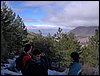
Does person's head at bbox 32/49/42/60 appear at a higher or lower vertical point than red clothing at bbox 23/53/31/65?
higher

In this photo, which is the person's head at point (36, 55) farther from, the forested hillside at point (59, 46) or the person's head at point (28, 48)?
the forested hillside at point (59, 46)

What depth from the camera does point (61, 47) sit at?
89.7 ft

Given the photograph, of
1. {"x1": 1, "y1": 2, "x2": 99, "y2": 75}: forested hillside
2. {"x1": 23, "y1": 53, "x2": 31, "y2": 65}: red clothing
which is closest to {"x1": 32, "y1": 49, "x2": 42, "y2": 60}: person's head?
{"x1": 23, "y1": 53, "x2": 31, "y2": 65}: red clothing

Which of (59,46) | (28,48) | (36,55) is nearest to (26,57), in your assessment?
(28,48)

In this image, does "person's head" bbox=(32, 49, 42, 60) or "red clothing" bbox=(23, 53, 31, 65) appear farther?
"red clothing" bbox=(23, 53, 31, 65)

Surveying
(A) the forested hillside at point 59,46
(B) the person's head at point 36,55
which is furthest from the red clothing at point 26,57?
(A) the forested hillside at point 59,46

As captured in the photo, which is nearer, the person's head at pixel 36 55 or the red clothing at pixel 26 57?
the person's head at pixel 36 55

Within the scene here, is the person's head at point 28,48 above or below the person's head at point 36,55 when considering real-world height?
above

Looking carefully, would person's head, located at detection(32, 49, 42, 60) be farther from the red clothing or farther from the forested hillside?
the forested hillside

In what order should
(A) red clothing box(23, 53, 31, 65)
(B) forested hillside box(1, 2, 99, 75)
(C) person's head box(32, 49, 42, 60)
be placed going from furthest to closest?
(B) forested hillside box(1, 2, 99, 75), (A) red clothing box(23, 53, 31, 65), (C) person's head box(32, 49, 42, 60)

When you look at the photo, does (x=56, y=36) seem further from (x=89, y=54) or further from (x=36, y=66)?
(x=36, y=66)

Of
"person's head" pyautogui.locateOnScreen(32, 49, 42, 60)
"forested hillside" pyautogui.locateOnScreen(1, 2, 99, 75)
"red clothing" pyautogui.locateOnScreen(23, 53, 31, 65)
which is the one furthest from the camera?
"forested hillside" pyautogui.locateOnScreen(1, 2, 99, 75)

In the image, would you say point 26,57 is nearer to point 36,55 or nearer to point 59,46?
point 36,55

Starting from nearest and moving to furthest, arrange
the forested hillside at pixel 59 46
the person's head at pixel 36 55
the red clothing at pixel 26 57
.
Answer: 1. the person's head at pixel 36 55
2. the red clothing at pixel 26 57
3. the forested hillside at pixel 59 46
